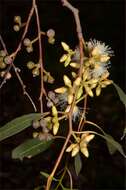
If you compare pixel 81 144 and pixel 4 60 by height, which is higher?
pixel 4 60

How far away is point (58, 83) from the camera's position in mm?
3695

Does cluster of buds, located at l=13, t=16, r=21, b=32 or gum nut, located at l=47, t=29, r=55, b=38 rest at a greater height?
cluster of buds, located at l=13, t=16, r=21, b=32

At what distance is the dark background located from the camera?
3.33 m

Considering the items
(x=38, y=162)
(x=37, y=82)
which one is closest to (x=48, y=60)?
(x=37, y=82)

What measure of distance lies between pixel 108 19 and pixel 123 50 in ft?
1.37

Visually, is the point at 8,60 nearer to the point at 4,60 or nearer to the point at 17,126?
the point at 4,60

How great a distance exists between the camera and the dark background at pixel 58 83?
3328 mm

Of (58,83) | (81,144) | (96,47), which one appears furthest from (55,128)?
(58,83)

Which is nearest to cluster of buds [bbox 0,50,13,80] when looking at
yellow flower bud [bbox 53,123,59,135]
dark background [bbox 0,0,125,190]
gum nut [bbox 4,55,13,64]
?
gum nut [bbox 4,55,13,64]

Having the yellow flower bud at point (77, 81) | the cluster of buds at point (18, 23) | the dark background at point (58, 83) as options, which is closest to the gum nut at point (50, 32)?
the cluster of buds at point (18, 23)

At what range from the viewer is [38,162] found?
11.1 feet

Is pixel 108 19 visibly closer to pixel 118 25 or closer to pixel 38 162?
pixel 118 25

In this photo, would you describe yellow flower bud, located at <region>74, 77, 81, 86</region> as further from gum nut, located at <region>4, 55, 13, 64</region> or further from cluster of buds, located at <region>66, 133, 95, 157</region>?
gum nut, located at <region>4, 55, 13, 64</region>

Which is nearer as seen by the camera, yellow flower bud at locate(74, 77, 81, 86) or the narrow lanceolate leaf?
yellow flower bud at locate(74, 77, 81, 86)
